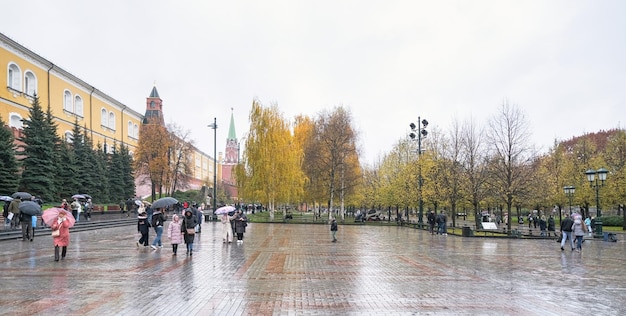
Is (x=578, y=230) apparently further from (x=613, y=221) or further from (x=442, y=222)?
(x=613, y=221)

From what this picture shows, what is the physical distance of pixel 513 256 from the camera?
17.4 meters

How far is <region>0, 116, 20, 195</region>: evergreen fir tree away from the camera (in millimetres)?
31453

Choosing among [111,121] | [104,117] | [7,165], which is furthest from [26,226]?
[111,121]

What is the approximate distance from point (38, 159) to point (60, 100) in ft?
63.6

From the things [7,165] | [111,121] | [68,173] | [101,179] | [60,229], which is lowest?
[60,229]

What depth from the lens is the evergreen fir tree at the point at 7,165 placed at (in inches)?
1238

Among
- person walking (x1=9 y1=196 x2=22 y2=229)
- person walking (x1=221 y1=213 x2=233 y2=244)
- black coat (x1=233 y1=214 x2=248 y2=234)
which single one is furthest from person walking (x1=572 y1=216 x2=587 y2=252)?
person walking (x1=9 y1=196 x2=22 y2=229)

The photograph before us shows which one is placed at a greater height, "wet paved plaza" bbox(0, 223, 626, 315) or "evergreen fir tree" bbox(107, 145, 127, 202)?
"evergreen fir tree" bbox(107, 145, 127, 202)

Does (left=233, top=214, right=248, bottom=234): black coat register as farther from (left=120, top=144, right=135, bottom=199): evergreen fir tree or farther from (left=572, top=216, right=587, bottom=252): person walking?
(left=120, top=144, right=135, bottom=199): evergreen fir tree

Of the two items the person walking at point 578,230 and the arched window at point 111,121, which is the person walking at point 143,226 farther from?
the arched window at point 111,121

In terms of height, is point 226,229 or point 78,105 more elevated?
point 78,105

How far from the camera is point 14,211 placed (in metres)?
22.1

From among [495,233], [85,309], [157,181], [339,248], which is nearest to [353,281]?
[85,309]

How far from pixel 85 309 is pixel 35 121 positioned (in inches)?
1333
